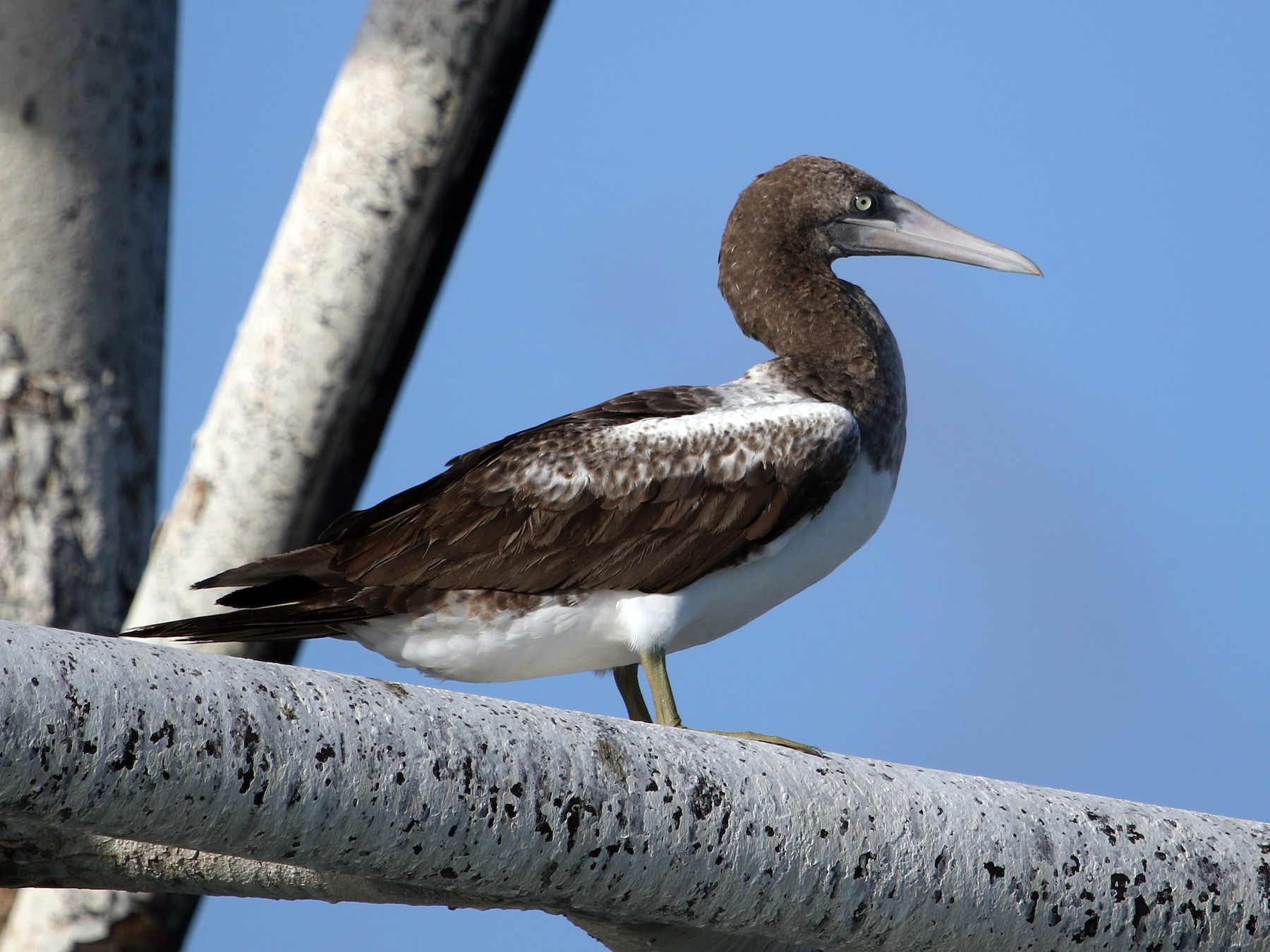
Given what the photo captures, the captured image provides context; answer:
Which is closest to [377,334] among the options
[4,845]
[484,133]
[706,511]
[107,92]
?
[484,133]

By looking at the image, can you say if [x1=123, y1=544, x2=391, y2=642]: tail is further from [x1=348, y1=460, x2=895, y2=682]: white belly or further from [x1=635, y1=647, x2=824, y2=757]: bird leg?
[x1=635, y1=647, x2=824, y2=757]: bird leg

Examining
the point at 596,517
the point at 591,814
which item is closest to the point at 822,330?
the point at 596,517

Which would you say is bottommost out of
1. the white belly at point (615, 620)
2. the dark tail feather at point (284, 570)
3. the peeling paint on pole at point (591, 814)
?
the peeling paint on pole at point (591, 814)

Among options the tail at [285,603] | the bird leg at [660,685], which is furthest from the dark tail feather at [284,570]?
the bird leg at [660,685]

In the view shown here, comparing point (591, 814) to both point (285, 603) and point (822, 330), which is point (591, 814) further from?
point (822, 330)

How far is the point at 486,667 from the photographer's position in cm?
404

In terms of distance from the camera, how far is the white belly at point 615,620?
3.90m

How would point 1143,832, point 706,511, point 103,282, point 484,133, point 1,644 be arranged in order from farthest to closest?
point 103,282, point 484,133, point 706,511, point 1143,832, point 1,644

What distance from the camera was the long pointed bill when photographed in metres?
4.92

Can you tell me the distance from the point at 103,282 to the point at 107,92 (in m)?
0.67

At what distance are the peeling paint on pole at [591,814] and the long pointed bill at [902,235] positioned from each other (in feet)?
7.94

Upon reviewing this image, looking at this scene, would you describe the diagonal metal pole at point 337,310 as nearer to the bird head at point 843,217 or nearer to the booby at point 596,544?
the bird head at point 843,217

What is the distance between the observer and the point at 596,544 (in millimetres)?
3928

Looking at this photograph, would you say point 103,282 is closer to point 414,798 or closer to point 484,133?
point 484,133
